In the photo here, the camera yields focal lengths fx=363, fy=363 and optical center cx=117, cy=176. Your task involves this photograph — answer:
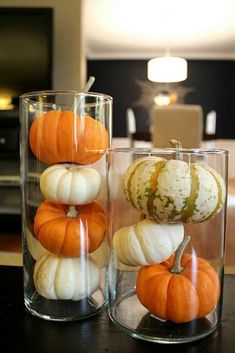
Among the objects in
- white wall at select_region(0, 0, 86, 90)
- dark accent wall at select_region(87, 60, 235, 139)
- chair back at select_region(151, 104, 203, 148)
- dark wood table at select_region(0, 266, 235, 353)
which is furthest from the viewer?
dark accent wall at select_region(87, 60, 235, 139)

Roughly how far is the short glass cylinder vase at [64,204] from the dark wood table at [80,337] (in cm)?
2

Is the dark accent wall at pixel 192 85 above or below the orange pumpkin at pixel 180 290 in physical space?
above

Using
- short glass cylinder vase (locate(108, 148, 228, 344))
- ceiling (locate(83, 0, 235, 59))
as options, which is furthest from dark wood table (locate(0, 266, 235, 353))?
ceiling (locate(83, 0, 235, 59))

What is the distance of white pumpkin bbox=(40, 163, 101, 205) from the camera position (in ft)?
1.40

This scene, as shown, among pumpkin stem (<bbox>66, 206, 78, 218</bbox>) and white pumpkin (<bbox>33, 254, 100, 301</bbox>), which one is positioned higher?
pumpkin stem (<bbox>66, 206, 78, 218</bbox>)

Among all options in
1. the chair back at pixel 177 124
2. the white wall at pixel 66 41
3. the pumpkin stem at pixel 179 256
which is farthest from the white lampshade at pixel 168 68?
the pumpkin stem at pixel 179 256

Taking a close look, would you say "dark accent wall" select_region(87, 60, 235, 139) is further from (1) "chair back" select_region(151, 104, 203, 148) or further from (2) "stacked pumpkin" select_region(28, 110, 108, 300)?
(2) "stacked pumpkin" select_region(28, 110, 108, 300)

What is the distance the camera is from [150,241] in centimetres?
39

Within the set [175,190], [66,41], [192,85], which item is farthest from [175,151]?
[192,85]

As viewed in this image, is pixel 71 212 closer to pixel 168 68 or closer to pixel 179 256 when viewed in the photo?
→ pixel 179 256

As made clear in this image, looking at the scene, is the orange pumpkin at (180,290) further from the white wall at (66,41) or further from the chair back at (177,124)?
the chair back at (177,124)

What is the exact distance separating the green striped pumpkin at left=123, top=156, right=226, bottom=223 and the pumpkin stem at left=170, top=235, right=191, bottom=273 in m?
0.03

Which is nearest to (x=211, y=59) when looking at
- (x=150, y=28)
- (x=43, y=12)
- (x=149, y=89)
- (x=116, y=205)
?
(x=149, y=89)

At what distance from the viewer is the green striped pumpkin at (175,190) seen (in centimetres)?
37
